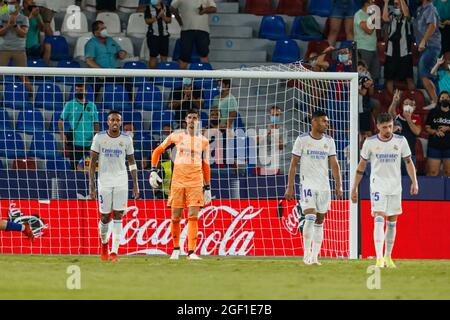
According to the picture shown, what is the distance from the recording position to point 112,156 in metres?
22.3

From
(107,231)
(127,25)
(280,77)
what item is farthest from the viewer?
(127,25)

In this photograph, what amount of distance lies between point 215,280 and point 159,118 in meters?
9.09

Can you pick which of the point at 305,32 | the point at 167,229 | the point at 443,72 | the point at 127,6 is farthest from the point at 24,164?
the point at 443,72

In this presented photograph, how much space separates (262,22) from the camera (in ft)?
104

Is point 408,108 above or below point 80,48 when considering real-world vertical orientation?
below

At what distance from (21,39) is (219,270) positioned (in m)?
10.9

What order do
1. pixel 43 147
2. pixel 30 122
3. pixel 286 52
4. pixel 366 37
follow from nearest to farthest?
pixel 43 147, pixel 30 122, pixel 366 37, pixel 286 52

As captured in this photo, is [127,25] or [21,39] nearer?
[21,39]

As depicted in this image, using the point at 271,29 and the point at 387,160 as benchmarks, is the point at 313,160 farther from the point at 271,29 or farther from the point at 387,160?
the point at 271,29

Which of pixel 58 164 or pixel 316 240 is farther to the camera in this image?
pixel 58 164

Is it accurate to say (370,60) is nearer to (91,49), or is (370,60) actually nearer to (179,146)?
(91,49)

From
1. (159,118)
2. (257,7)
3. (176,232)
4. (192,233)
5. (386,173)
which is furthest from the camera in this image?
(257,7)

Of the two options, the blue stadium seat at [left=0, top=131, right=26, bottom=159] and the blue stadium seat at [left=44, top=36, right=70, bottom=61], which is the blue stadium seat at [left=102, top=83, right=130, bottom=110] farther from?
the blue stadium seat at [left=44, top=36, right=70, bottom=61]

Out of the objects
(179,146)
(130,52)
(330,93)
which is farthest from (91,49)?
(179,146)
